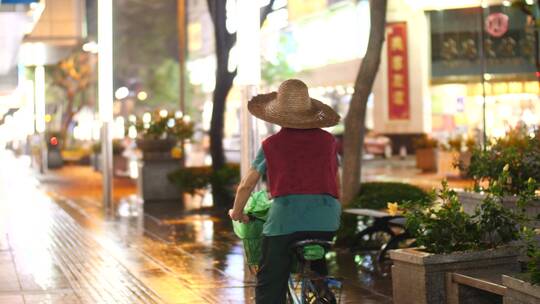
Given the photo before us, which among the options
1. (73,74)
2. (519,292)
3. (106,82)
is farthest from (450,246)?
(73,74)

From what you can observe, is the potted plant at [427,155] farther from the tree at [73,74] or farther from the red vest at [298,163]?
the red vest at [298,163]

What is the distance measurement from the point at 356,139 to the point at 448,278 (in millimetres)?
6354

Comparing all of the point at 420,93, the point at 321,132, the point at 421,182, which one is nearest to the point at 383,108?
the point at 420,93

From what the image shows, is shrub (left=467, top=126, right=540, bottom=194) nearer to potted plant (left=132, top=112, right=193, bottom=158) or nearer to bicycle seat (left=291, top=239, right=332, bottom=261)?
bicycle seat (left=291, top=239, right=332, bottom=261)

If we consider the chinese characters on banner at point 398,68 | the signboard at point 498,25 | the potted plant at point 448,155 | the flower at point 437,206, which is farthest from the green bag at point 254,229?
the chinese characters on banner at point 398,68

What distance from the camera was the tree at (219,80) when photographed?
73.6ft

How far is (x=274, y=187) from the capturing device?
740 centimetres

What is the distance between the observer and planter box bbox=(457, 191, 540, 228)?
10.5 meters

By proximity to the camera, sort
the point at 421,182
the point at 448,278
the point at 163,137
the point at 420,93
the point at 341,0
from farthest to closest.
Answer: the point at 341,0
the point at 420,93
the point at 421,182
the point at 163,137
the point at 448,278

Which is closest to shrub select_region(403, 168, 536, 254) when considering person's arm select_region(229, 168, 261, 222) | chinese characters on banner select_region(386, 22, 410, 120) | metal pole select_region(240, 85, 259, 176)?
person's arm select_region(229, 168, 261, 222)

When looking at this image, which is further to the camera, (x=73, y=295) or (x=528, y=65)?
Result: (x=528, y=65)

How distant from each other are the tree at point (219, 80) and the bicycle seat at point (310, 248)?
48.9ft

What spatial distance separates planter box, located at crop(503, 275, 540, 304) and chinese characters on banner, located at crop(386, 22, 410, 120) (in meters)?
41.3

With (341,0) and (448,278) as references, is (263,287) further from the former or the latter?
(341,0)
